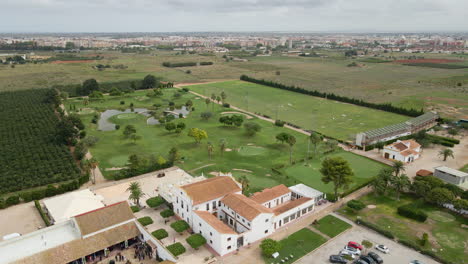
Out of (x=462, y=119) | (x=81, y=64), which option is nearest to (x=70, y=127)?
(x=462, y=119)

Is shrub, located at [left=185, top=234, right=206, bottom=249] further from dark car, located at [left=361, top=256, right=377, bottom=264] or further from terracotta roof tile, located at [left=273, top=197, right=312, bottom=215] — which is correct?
dark car, located at [left=361, top=256, right=377, bottom=264]

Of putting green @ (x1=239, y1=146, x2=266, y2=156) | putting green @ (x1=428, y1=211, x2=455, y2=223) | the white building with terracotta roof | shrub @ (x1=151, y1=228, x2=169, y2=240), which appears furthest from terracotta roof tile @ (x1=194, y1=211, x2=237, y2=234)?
the white building with terracotta roof

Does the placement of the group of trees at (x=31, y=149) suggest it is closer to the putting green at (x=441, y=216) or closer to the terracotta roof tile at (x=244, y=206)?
the terracotta roof tile at (x=244, y=206)

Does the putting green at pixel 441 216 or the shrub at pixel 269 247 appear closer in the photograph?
the shrub at pixel 269 247

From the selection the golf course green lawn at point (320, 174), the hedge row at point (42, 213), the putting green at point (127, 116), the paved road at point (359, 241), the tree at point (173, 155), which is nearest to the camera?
the paved road at point (359, 241)

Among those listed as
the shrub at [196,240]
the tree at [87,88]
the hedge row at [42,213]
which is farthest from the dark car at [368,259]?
the tree at [87,88]
